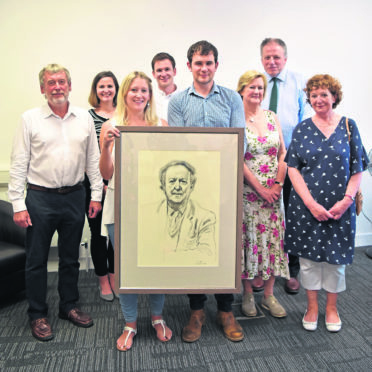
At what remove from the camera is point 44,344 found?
90.7 inches

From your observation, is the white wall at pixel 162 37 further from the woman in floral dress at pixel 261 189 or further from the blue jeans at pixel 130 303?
the blue jeans at pixel 130 303

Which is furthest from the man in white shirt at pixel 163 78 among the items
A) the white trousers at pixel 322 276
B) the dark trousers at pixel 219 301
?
→ the white trousers at pixel 322 276

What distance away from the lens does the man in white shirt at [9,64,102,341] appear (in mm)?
2248

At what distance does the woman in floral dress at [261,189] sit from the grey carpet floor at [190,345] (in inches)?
15.6

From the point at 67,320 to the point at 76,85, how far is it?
203 centimetres

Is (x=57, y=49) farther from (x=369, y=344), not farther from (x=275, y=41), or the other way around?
(x=369, y=344)

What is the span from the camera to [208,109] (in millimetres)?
2137

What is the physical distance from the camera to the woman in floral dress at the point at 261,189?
7.90 feet

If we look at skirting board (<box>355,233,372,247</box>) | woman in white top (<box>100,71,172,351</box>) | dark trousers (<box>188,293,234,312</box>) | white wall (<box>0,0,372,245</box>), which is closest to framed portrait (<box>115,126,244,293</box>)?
woman in white top (<box>100,71,172,351</box>)

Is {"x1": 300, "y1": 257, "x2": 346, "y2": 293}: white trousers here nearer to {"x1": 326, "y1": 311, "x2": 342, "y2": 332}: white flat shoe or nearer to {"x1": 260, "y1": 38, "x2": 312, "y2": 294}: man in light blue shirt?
{"x1": 326, "y1": 311, "x2": 342, "y2": 332}: white flat shoe

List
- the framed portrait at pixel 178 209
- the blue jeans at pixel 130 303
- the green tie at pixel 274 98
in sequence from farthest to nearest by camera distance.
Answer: the green tie at pixel 274 98 < the blue jeans at pixel 130 303 < the framed portrait at pixel 178 209

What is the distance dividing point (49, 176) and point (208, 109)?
40.0 inches

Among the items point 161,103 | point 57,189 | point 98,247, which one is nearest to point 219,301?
point 98,247

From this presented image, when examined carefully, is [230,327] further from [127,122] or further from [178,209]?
[127,122]
